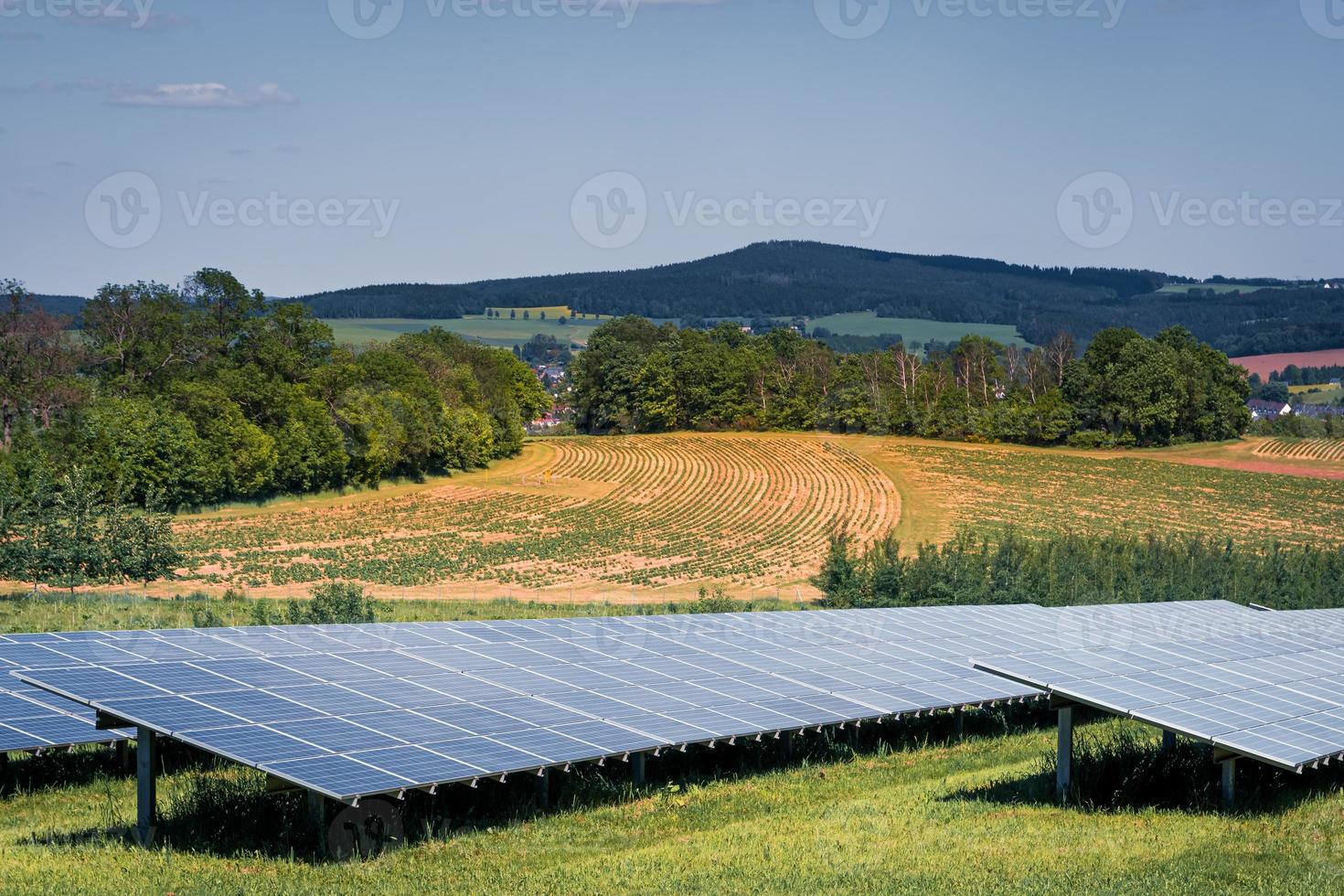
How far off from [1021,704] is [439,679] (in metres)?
12.4

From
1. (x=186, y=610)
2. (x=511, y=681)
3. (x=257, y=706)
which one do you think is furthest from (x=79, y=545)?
(x=257, y=706)

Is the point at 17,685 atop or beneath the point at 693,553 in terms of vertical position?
atop

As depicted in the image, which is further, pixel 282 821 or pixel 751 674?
pixel 751 674

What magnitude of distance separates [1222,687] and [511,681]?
35.9ft

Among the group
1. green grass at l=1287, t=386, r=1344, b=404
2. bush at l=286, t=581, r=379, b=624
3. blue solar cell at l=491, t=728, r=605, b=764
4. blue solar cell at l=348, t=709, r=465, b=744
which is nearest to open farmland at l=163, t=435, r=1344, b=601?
bush at l=286, t=581, r=379, b=624

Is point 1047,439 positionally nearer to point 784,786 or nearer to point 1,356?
point 1,356

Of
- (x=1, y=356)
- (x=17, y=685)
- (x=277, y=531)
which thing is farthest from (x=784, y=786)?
(x=1, y=356)

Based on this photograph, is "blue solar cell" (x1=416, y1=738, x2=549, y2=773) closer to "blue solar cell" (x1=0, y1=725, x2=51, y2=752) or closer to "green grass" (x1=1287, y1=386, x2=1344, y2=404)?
"blue solar cell" (x1=0, y1=725, x2=51, y2=752)

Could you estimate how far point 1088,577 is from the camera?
46219mm

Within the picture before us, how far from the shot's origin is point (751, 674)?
2406 centimetres

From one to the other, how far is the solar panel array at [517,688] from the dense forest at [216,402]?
4207 centimetres

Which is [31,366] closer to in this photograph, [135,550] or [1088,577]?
[135,550]

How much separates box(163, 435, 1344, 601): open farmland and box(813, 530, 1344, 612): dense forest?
25.6 feet

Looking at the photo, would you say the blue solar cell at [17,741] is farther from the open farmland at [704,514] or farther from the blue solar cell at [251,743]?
the open farmland at [704,514]
